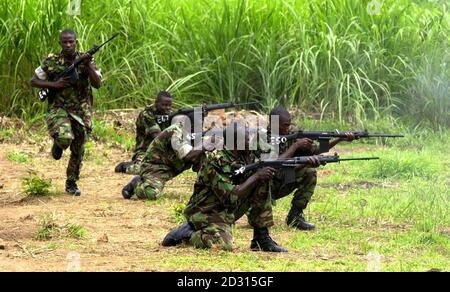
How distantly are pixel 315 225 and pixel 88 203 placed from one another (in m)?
2.32

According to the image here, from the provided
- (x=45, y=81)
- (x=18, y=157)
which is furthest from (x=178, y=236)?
(x=18, y=157)

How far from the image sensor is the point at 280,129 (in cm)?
859

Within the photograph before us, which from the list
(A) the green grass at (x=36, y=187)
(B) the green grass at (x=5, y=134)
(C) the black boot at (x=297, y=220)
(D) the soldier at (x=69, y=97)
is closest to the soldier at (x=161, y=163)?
(D) the soldier at (x=69, y=97)

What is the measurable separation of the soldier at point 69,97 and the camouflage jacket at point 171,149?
2.10ft

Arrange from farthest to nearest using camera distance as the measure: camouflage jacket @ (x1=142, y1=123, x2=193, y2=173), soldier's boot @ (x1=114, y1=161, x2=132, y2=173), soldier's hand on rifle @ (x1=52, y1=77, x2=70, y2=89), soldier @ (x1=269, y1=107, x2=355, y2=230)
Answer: soldier's boot @ (x1=114, y1=161, x2=132, y2=173), soldier's hand on rifle @ (x1=52, y1=77, x2=70, y2=89), camouflage jacket @ (x1=142, y1=123, x2=193, y2=173), soldier @ (x1=269, y1=107, x2=355, y2=230)

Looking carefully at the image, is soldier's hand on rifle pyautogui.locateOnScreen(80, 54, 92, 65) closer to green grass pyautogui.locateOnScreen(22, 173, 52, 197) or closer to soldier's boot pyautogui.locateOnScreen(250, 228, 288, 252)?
green grass pyautogui.locateOnScreen(22, 173, 52, 197)

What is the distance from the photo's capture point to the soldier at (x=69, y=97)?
1041cm

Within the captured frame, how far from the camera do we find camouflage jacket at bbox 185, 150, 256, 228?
793 cm

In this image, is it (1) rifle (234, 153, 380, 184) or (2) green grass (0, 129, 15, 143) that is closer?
(1) rifle (234, 153, 380, 184)

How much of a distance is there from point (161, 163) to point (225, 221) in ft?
8.39

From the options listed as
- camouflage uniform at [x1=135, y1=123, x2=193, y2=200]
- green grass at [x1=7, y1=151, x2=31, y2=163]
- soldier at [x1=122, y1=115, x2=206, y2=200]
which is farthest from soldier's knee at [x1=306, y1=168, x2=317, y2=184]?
green grass at [x1=7, y1=151, x2=31, y2=163]

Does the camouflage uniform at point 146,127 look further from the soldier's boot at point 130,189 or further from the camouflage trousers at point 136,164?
the soldier's boot at point 130,189

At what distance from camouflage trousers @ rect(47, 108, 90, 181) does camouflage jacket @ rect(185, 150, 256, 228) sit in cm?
248
